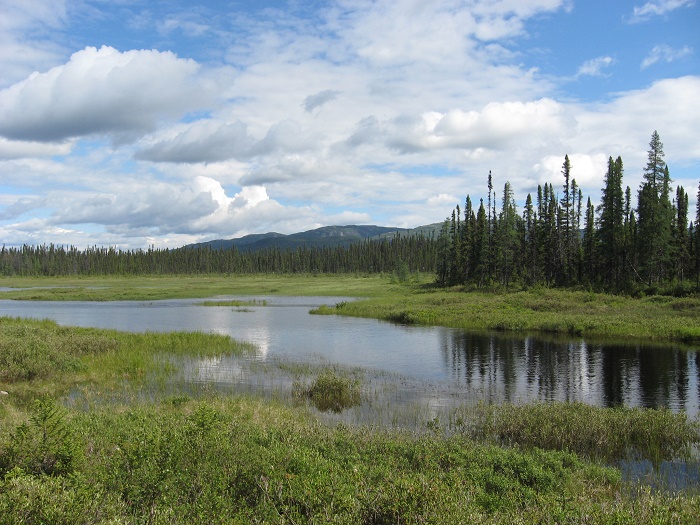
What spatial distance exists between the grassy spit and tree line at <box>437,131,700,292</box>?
169ft

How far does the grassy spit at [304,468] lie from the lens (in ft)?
24.4

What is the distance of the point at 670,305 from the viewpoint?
4878 cm

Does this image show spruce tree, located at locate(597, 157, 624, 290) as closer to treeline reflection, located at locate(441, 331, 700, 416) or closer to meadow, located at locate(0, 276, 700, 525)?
treeline reflection, located at locate(441, 331, 700, 416)

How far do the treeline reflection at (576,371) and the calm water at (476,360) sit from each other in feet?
0.15

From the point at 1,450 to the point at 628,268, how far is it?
261 ft

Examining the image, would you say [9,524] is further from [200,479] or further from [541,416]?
[541,416]

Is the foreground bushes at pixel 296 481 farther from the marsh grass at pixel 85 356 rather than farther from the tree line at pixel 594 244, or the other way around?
the tree line at pixel 594 244

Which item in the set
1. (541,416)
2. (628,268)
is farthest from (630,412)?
(628,268)

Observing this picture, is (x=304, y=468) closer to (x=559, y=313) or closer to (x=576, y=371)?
(x=576, y=371)

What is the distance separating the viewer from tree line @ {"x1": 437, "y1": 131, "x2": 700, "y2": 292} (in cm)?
6594

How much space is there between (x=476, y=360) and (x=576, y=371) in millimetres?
5977

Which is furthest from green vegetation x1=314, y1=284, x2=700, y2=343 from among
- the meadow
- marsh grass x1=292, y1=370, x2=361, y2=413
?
marsh grass x1=292, y1=370, x2=361, y2=413

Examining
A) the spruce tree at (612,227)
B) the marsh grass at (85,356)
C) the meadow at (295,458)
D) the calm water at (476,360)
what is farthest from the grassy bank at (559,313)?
the meadow at (295,458)

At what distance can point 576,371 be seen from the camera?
28109 mm
